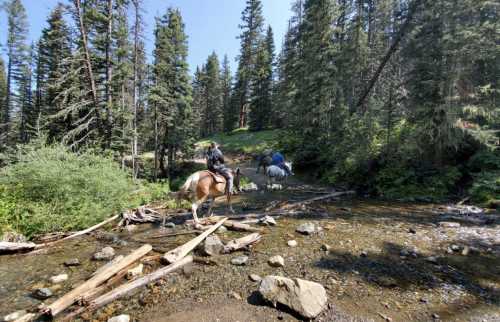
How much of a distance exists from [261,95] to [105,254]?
1459 inches

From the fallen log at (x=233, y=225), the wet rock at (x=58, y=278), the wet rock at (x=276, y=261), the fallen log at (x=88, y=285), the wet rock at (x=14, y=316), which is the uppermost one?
the fallen log at (x=233, y=225)

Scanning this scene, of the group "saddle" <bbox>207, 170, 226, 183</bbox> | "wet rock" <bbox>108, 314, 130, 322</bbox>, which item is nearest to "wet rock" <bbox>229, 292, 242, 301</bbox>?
"wet rock" <bbox>108, 314, 130, 322</bbox>

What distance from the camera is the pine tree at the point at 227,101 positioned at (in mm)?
47219

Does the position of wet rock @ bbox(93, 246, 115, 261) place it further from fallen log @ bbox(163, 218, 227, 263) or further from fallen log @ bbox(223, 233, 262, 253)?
fallen log @ bbox(223, 233, 262, 253)

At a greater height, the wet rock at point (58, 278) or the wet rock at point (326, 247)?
the wet rock at point (326, 247)

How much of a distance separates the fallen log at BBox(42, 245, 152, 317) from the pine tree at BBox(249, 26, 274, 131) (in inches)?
1423

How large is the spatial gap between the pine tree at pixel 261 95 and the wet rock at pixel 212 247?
3547 centimetres

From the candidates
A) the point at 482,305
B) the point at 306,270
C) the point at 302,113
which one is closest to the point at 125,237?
the point at 306,270

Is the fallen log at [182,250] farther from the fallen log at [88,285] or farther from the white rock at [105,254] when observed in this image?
the white rock at [105,254]

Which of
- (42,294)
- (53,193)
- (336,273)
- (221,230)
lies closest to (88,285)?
(42,294)

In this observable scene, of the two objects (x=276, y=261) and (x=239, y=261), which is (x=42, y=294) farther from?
(x=276, y=261)

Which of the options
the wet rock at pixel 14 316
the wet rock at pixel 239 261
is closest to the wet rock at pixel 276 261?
the wet rock at pixel 239 261

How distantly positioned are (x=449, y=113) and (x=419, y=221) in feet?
20.8

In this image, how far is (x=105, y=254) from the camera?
20.9 feet
